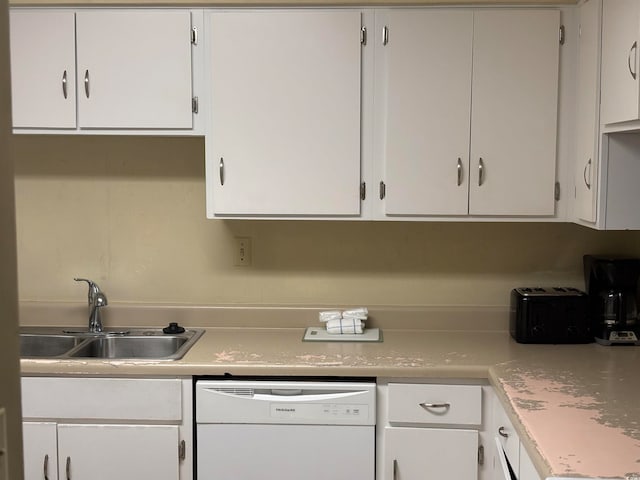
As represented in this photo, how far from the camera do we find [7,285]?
2.95ft

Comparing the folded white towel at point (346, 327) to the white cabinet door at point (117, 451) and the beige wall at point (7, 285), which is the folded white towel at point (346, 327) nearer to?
the white cabinet door at point (117, 451)

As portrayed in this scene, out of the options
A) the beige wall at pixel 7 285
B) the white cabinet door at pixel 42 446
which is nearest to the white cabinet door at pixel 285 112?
the white cabinet door at pixel 42 446

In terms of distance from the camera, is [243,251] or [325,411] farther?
[243,251]

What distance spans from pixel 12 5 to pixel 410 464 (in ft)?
7.04

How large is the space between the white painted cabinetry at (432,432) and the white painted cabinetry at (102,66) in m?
1.26

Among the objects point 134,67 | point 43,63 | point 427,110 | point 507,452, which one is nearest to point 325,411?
point 507,452

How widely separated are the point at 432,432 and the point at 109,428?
1082 millimetres

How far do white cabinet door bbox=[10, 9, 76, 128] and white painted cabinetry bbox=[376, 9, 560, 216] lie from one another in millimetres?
1126

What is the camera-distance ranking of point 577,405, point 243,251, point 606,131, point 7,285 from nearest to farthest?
1. point 7,285
2. point 577,405
3. point 606,131
4. point 243,251

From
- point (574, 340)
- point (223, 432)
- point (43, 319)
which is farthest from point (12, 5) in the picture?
point (574, 340)

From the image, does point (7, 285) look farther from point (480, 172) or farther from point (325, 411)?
point (480, 172)

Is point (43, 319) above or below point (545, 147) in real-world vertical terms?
below

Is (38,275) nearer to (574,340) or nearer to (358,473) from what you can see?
(358,473)

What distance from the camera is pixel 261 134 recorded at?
2.70 m
